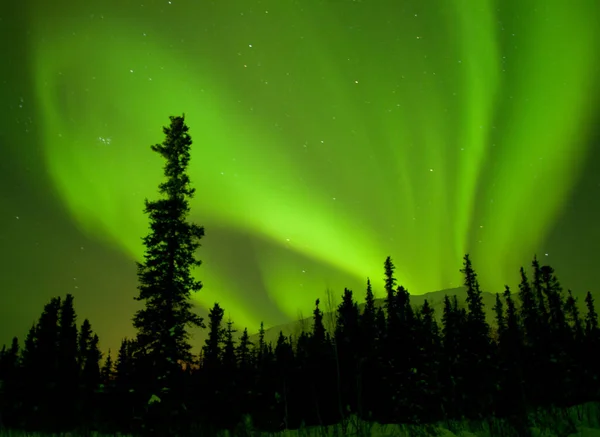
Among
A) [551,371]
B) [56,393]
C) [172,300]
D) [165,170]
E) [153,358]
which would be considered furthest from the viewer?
[56,393]

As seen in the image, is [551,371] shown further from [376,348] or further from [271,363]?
[271,363]

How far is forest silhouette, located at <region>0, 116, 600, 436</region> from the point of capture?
11773mm

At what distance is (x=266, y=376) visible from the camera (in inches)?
1409

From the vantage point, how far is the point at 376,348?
26578 millimetres

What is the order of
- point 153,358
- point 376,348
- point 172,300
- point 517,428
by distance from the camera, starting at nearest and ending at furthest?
1. point 517,428
2. point 153,358
3. point 172,300
4. point 376,348

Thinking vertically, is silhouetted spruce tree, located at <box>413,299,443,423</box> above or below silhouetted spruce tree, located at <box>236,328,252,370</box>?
below

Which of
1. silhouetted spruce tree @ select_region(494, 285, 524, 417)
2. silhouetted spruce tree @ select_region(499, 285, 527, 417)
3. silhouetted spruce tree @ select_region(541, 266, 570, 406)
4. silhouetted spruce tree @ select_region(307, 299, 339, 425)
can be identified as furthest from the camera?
silhouetted spruce tree @ select_region(307, 299, 339, 425)

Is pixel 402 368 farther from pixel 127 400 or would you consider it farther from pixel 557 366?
pixel 127 400

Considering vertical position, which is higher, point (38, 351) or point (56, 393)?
point (38, 351)

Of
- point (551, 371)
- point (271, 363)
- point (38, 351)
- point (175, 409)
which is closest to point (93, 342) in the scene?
point (38, 351)

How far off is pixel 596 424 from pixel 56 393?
3772 centimetres

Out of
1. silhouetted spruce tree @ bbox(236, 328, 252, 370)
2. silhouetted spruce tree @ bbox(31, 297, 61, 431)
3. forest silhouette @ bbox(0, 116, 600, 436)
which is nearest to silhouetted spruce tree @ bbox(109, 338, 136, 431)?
forest silhouette @ bbox(0, 116, 600, 436)

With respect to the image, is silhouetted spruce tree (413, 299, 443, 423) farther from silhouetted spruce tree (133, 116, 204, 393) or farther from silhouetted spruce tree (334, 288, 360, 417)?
silhouetted spruce tree (133, 116, 204, 393)

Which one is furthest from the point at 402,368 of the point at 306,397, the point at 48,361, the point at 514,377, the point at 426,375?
the point at 48,361
